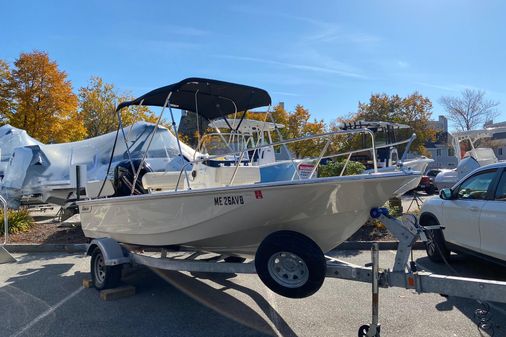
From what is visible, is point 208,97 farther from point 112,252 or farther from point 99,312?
point 99,312

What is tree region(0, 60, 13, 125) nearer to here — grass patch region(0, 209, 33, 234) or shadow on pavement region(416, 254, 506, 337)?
grass patch region(0, 209, 33, 234)

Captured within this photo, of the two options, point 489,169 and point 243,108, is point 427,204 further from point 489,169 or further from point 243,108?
point 243,108

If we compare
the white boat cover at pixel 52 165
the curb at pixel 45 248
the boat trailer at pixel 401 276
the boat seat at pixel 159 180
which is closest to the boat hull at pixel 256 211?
the boat trailer at pixel 401 276

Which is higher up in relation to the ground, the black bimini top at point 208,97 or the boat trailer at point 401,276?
the black bimini top at point 208,97

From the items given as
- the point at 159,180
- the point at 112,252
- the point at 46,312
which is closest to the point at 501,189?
the point at 159,180

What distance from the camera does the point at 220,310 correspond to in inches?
208

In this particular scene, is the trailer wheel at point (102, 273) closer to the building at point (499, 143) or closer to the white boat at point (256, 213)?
the white boat at point (256, 213)

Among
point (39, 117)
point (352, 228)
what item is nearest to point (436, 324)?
point (352, 228)

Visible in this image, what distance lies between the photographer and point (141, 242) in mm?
6156

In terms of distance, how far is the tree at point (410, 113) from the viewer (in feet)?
111

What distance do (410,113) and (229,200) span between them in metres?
33.2

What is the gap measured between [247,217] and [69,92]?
70.6 ft

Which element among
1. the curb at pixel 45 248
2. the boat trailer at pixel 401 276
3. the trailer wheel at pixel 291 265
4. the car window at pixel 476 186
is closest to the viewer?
the boat trailer at pixel 401 276

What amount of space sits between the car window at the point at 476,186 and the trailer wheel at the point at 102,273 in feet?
16.7
